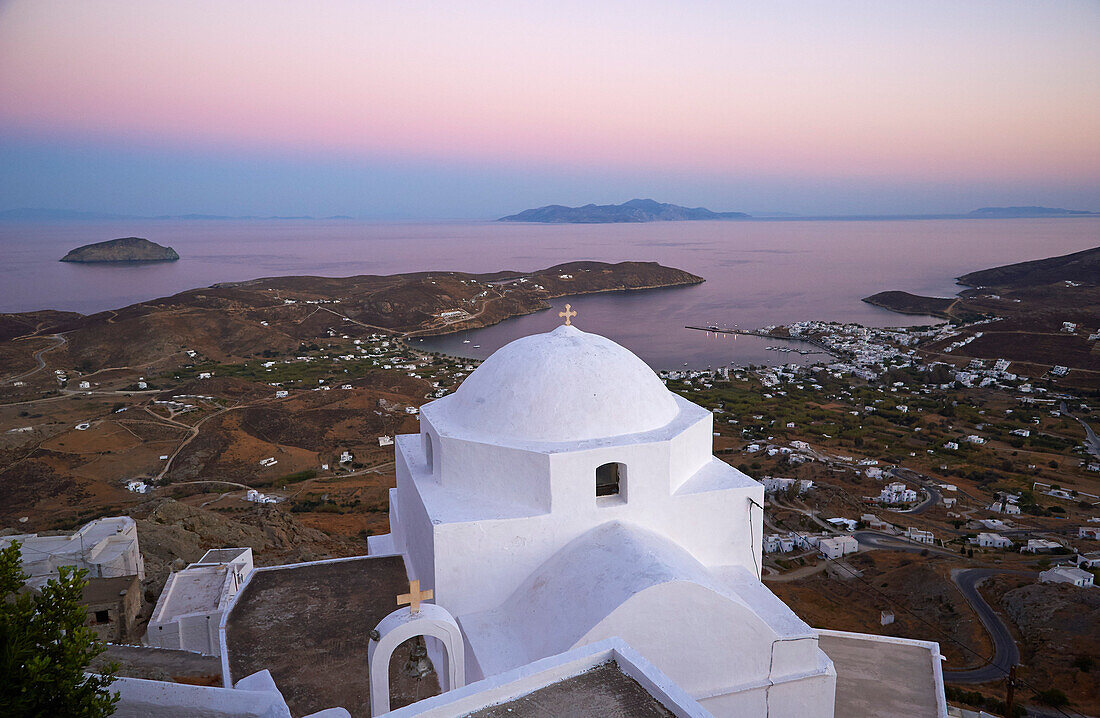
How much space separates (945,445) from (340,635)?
29.0 meters

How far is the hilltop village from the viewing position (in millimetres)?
14500

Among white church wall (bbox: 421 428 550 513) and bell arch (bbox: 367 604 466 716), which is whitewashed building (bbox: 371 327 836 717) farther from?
bell arch (bbox: 367 604 466 716)

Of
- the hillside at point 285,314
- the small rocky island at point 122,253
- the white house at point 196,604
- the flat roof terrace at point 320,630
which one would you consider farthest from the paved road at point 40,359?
the small rocky island at point 122,253

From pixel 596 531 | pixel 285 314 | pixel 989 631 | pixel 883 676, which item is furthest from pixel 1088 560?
pixel 285 314

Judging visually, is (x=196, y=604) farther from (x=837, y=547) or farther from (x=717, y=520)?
(x=837, y=547)

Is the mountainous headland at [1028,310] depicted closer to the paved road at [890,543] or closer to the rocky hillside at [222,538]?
the paved road at [890,543]

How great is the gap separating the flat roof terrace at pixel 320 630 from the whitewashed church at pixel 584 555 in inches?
2.2

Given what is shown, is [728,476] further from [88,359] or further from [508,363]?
[88,359]

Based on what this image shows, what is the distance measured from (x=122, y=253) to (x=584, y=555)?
128m

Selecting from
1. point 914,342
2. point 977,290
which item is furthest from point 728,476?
point 977,290

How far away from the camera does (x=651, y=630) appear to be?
6066 mm

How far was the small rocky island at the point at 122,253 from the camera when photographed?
106 m

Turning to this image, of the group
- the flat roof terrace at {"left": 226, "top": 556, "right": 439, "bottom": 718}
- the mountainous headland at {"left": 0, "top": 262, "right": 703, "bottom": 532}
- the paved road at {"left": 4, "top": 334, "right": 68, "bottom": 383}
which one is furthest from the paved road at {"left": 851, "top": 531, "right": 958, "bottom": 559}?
the paved road at {"left": 4, "top": 334, "right": 68, "bottom": 383}

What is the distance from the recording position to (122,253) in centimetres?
11025
